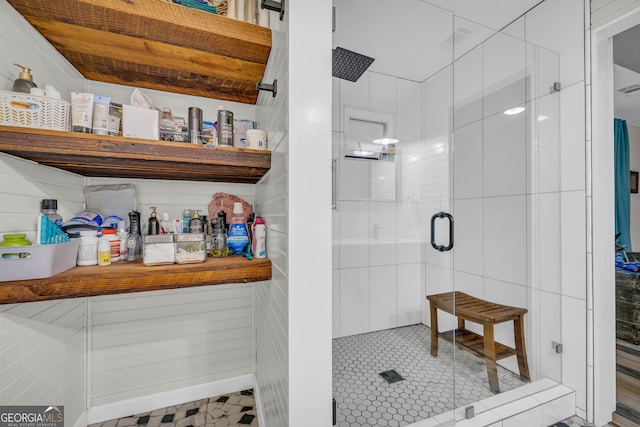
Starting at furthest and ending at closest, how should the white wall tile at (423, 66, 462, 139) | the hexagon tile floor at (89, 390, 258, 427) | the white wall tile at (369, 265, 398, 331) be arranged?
1. the white wall tile at (369, 265, 398, 331)
2. the white wall tile at (423, 66, 462, 139)
3. the hexagon tile floor at (89, 390, 258, 427)

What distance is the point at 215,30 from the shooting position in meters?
0.93

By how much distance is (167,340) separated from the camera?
54.9 inches

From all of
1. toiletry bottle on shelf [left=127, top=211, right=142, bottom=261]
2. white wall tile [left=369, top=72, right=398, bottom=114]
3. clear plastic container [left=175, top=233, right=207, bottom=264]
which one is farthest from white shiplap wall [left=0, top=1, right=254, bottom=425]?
white wall tile [left=369, top=72, right=398, bottom=114]

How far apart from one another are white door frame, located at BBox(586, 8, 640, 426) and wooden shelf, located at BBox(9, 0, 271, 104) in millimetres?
1701

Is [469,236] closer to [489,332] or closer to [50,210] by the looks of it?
[489,332]

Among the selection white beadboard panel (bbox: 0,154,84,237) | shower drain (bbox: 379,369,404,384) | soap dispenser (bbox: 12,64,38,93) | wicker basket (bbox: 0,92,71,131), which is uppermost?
soap dispenser (bbox: 12,64,38,93)

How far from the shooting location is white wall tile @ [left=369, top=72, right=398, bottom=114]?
1959 mm

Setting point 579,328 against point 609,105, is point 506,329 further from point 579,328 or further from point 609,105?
point 609,105

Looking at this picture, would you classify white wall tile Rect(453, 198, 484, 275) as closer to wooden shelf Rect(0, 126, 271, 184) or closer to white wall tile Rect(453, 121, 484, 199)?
white wall tile Rect(453, 121, 484, 199)

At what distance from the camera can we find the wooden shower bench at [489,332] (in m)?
1.50

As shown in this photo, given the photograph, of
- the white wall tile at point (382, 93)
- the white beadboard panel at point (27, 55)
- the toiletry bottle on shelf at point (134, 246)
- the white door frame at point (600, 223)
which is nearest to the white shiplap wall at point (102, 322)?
the white beadboard panel at point (27, 55)

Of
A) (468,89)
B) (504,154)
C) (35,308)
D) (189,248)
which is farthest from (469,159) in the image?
(35,308)

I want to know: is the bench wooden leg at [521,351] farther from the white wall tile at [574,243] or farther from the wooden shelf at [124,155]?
the wooden shelf at [124,155]

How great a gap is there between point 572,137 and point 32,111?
2381 millimetres
